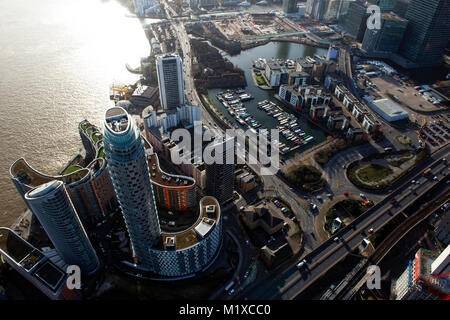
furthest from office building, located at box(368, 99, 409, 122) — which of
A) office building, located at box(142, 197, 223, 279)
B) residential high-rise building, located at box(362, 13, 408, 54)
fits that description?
office building, located at box(142, 197, 223, 279)

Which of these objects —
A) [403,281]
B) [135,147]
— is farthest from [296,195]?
[135,147]

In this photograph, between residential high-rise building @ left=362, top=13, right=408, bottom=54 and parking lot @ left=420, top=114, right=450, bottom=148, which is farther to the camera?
residential high-rise building @ left=362, top=13, right=408, bottom=54

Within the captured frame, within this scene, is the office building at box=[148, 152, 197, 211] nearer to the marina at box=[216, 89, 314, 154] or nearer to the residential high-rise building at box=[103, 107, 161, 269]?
the residential high-rise building at box=[103, 107, 161, 269]

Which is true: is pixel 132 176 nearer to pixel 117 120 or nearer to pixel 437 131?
pixel 117 120

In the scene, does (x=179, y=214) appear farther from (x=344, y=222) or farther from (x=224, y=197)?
(x=344, y=222)

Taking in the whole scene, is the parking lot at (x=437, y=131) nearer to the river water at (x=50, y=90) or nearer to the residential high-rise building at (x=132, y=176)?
the residential high-rise building at (x=132, y=176)

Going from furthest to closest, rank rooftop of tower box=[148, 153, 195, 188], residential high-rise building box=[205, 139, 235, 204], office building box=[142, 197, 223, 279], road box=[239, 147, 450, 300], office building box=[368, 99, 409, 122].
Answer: office building box=[368, 99, 409, 122], rooftop of tower box=[148, 153, 195, 188], residential high-rise building box=[205, 139, 235, 204], road box=[239, 147, 450, 300], office building box=[142, 197, 223, 279]

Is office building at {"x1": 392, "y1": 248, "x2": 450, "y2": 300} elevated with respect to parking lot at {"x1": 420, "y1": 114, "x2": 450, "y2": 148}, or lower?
elevated
